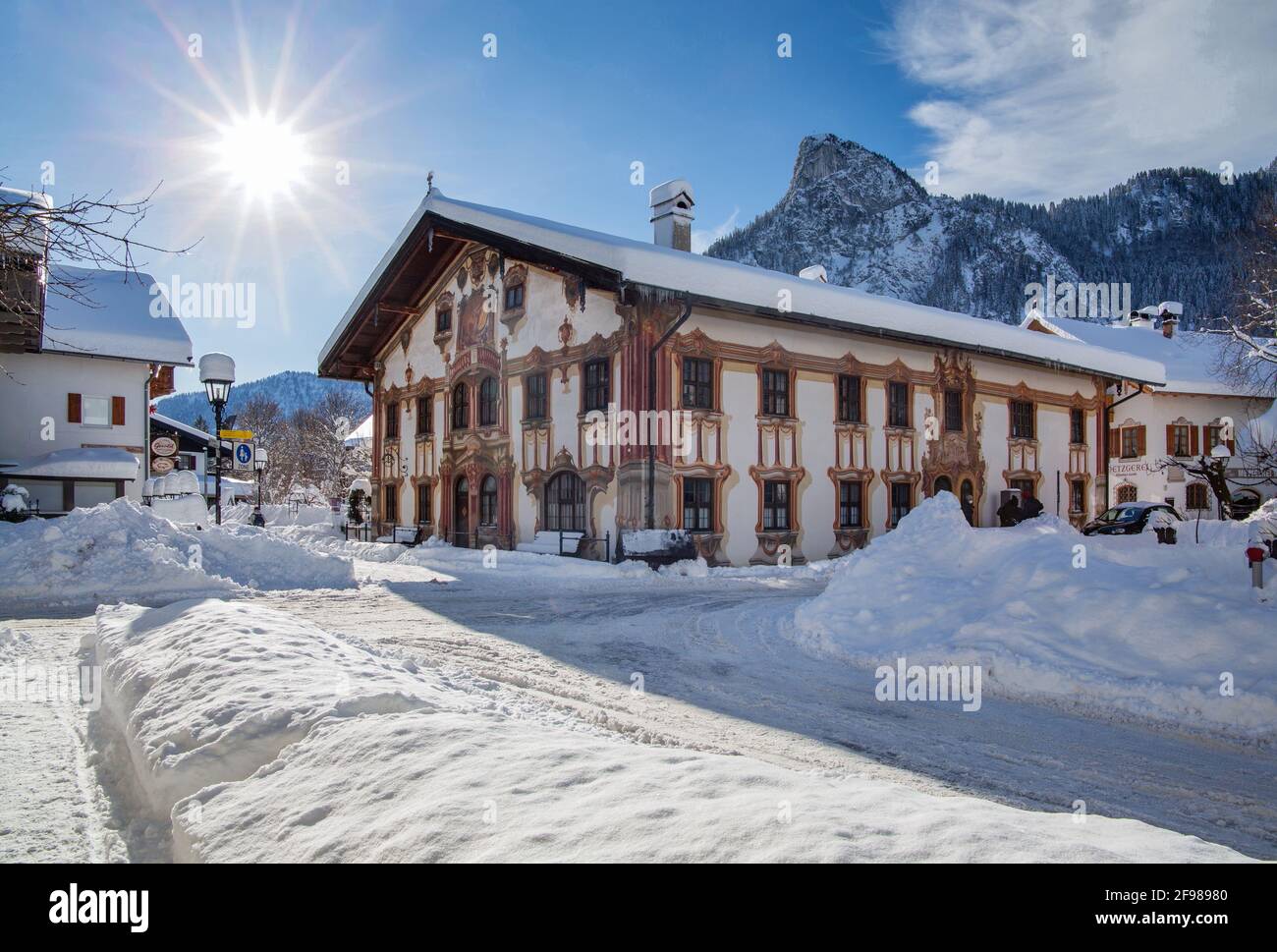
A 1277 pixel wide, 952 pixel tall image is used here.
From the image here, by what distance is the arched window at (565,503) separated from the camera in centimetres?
2166

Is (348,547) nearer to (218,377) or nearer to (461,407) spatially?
(461,407)

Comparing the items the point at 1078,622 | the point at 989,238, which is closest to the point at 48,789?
the point at 1078,622

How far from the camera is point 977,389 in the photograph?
2659 cm

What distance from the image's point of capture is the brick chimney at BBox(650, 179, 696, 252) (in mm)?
25000

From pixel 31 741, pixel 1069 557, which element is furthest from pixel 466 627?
pixel 1069 557

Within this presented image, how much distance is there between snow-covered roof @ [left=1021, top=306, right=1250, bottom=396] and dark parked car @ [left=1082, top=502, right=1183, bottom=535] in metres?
14.3

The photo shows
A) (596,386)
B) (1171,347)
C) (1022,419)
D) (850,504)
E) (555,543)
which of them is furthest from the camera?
(1171,347)

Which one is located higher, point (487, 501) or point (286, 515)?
point (487, 501)

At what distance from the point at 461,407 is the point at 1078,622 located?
843 inches

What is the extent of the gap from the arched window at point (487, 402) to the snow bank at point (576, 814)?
69.4 feet

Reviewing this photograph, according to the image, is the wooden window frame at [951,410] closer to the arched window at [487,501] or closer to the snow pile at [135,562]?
the arched window at [487,501]

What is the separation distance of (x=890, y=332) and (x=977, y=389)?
5.27 metres

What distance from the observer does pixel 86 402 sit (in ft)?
100

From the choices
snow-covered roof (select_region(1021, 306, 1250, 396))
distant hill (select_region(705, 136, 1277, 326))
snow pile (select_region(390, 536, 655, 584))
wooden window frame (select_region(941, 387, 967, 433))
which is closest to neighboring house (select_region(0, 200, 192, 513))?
snow pile (select_region(390, 536, 655, 584))
